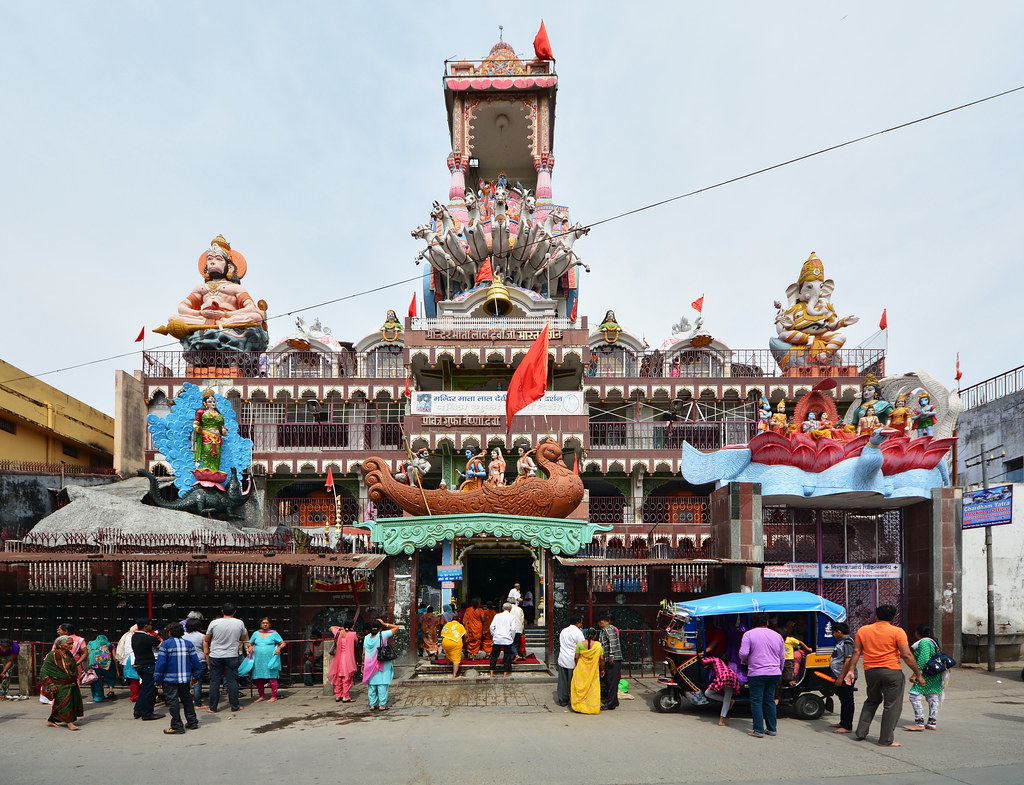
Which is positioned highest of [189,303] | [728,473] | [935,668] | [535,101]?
[535,101]

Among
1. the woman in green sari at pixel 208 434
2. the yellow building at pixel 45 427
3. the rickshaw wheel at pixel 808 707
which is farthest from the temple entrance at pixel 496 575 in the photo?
the rickshaw wheel at pixel 808 707

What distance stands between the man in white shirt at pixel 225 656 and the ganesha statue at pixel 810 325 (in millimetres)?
28819

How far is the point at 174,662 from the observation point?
37.8 feet

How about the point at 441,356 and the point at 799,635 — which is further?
the point at 441,356

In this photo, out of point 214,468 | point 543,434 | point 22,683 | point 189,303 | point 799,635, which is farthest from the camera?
point 189,303

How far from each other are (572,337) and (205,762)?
22.5 m

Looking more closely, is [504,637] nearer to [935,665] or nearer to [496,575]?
[935,665]

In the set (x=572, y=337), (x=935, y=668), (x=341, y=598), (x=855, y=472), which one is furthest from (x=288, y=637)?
(x=572, y=337)

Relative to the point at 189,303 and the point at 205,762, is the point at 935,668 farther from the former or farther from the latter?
the point at 189,303

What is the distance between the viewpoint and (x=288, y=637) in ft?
57.6

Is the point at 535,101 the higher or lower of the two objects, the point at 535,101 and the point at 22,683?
the higher

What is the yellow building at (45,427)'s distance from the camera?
32.0 meters

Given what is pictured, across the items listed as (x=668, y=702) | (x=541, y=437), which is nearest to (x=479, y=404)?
(x=541, y=437)

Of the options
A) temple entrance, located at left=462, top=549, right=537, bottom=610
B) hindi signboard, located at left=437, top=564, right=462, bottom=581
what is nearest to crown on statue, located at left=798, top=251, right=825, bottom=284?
temple entrance, located at left=462, top=549, right=537, bottom=610
